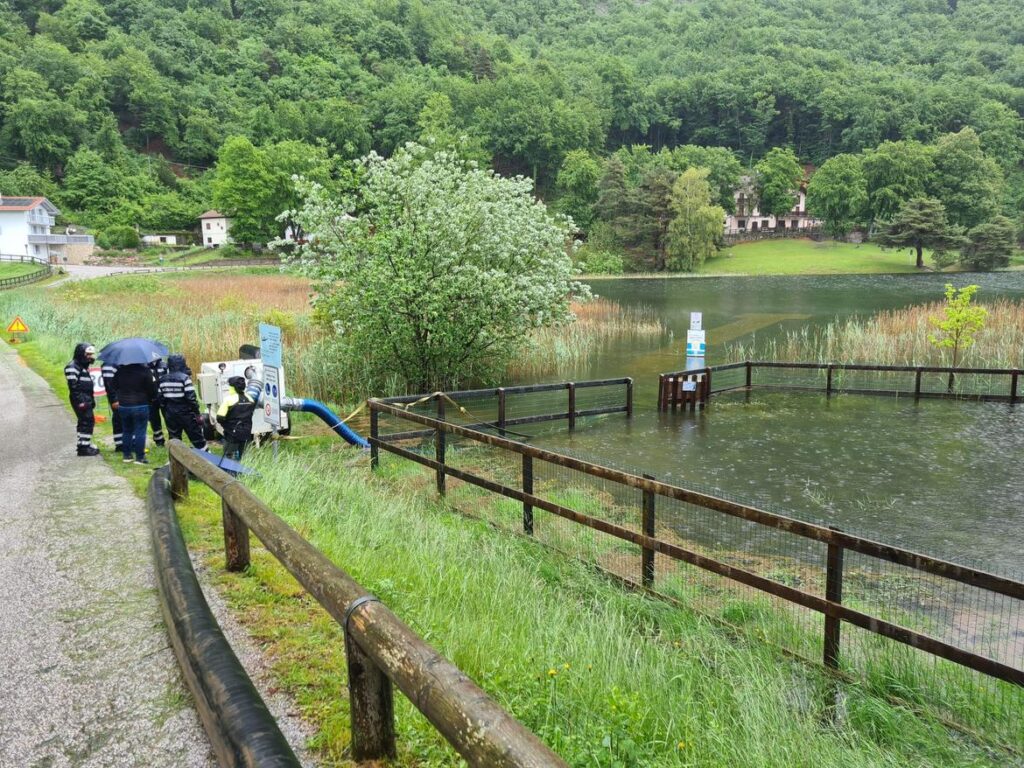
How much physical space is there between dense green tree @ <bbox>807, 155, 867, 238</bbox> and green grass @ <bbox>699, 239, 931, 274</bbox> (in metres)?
4.44

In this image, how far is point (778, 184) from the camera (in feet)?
377

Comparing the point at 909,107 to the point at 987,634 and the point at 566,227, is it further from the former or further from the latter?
the point at 987,634

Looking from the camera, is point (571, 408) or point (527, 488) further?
point (571, 408)

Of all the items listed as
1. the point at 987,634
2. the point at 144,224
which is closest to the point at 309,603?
the point at 987,634

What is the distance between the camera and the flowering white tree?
16.9m

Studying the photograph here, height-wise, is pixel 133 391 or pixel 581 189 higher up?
pixel 581 189

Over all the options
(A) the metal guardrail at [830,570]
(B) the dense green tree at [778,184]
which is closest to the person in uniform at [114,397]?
(A) the metal guardrail at [830,570]

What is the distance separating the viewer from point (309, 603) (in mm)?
4930

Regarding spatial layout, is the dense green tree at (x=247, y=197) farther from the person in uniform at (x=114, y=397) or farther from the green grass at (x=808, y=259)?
the person in uniform at (x=114, y=397)

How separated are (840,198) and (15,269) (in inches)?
3742

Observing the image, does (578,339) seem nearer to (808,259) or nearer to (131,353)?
Result: (131,353)

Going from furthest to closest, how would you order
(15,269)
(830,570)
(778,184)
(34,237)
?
(778,184), (34,237), (15,269), (830,570)

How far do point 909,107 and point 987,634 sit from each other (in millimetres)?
157057

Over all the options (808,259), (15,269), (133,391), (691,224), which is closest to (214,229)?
(15,269)
